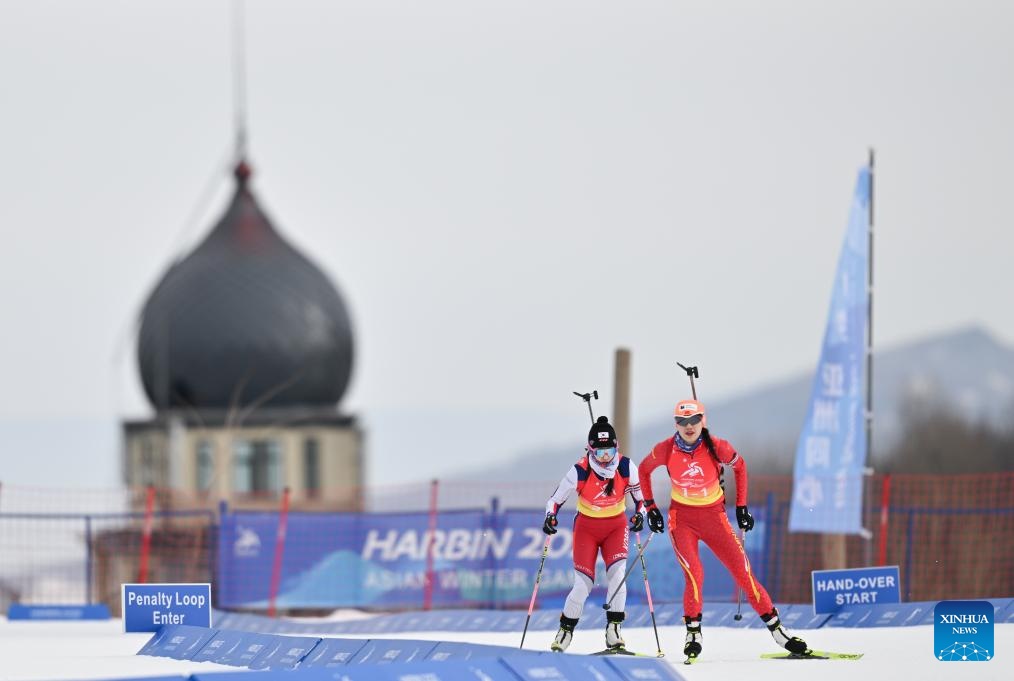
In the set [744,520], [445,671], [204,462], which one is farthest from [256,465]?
[445,671]

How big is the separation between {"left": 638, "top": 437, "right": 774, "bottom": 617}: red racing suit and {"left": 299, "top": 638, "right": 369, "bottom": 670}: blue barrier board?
2.41 m

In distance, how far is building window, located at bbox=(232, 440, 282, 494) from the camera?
6044 centimetres

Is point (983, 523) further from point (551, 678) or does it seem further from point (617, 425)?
point (551, 678)

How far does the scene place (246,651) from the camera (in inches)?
642

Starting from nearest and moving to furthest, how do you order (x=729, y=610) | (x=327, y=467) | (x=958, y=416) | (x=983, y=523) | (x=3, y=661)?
1. (x=3, y=661)
2. (x=729, y=610)
3. (x=983, y=523)
4. (x=327, y=467)
5. (x=958, y=416)

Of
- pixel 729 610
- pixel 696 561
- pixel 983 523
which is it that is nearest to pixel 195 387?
pixel 983 523

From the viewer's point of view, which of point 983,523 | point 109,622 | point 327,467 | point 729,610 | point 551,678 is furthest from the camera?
point 327,467

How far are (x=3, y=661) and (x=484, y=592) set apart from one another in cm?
946

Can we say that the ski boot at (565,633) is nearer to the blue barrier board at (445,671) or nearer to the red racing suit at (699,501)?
the red racing suit at (699,501)

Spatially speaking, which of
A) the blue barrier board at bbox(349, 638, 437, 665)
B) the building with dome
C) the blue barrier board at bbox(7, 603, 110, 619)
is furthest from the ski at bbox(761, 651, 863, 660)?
the building with dome

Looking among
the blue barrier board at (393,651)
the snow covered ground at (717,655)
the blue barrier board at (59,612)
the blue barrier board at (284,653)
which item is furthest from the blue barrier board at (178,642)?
the blue barrier board at (59,612)

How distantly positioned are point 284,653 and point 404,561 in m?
10.4

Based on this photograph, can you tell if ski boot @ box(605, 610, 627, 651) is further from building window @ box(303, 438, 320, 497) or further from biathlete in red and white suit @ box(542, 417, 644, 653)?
building window @ box(303, 438, 320, 497)

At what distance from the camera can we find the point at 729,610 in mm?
19953
